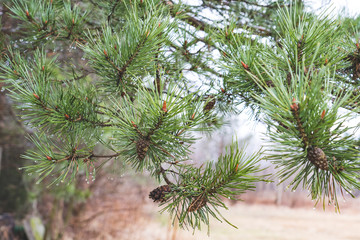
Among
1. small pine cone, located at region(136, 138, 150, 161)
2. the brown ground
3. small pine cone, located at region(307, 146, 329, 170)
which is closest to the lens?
small pine cone, located at region(307, 146, 329, 170)

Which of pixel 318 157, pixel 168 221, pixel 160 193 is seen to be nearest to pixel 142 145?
pixel 160 193

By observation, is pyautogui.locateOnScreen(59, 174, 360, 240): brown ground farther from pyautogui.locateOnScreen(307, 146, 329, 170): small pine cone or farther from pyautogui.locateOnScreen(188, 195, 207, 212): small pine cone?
pyautogui.locateOnScreen(307, 146, 329, 170): small pine cone

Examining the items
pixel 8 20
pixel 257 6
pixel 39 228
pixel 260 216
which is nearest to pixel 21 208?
pixel 39 228

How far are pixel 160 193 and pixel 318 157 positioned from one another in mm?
295

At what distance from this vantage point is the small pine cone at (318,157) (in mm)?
377

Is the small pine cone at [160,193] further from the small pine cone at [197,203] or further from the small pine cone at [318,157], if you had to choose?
the small pine cone at [318,157]

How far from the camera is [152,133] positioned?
0.48m

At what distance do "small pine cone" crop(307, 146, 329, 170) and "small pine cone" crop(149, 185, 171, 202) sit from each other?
0.91ft

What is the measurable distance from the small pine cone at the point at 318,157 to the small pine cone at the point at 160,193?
276 mm

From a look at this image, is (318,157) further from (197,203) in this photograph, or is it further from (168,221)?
(168,221)

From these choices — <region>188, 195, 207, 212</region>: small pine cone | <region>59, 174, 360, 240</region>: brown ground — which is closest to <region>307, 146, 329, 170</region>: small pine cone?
<region>188, 195, 207, 212</region>: small pine cone

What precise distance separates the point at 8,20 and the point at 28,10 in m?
0.77

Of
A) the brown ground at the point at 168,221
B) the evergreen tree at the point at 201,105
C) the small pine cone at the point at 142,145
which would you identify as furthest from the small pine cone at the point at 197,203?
the brown ground at the point at 168,221

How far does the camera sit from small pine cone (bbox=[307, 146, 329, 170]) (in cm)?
38
